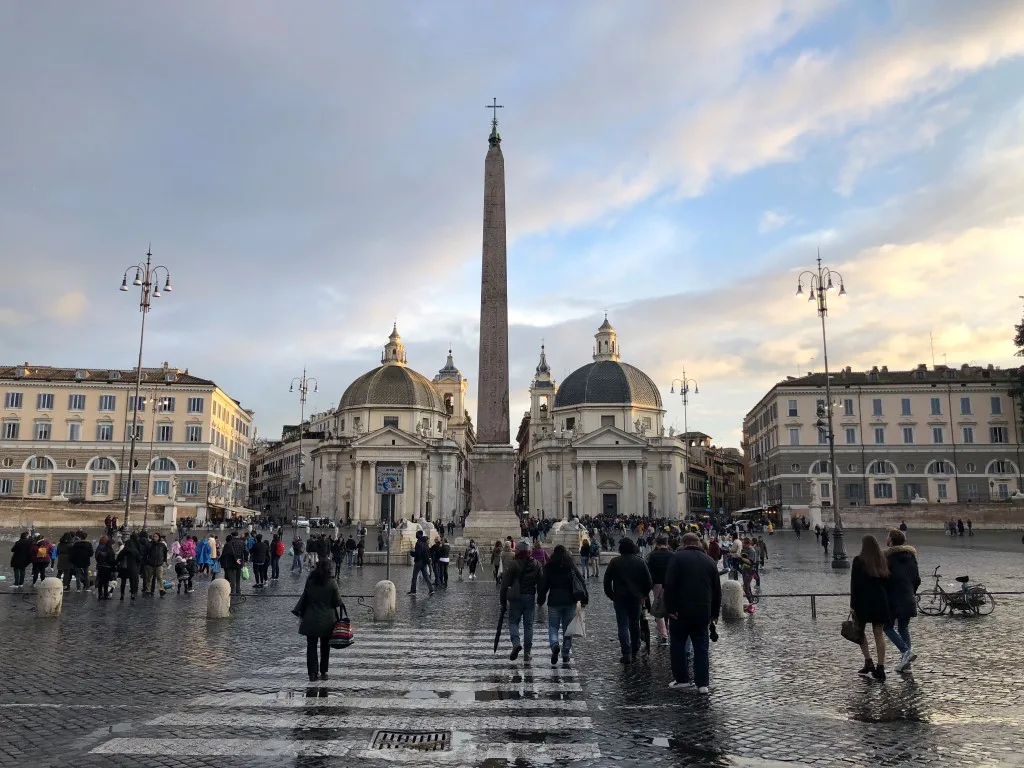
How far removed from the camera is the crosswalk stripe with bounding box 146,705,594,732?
21.0 feet

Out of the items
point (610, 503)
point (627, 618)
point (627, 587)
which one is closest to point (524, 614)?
point (627, 618)

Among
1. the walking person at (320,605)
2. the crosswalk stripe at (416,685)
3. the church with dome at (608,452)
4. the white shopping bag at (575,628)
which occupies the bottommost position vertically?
the crosswalk stripe at (416,685)

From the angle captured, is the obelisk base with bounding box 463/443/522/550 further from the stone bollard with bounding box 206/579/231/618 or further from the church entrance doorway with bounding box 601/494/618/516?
the church entrance doorway with bounding box 601/494/618/516

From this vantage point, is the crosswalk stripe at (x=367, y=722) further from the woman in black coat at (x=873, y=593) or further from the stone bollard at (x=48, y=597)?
Answer: the stone bollard at (x=48, y=597)

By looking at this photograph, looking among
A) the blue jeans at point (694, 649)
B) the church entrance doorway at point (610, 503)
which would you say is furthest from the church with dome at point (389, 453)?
the blue jeans at point (694, 649)

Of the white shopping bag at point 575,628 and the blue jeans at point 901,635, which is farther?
the white shopping bag at point 575,628

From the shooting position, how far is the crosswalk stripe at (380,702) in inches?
279

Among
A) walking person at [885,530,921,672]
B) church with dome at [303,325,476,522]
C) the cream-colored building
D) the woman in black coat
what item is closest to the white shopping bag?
the woman in black coat

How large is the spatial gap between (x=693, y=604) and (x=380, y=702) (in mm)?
2992

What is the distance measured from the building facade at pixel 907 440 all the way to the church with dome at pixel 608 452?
11.5 metres

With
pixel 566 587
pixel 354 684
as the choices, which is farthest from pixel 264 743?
pixel 566 587

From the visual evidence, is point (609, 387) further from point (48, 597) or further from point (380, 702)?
point (380, 702)

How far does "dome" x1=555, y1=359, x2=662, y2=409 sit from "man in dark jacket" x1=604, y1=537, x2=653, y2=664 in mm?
66296

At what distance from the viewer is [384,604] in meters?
13.0
